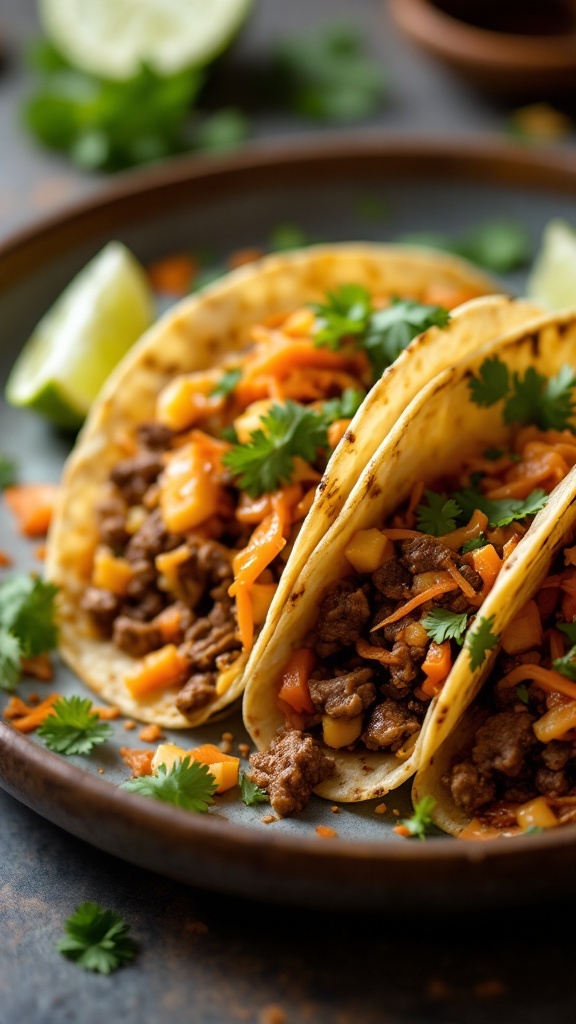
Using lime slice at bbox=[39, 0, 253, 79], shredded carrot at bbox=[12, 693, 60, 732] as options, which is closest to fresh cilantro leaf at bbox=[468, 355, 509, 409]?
shredded carrot at bbox=[12, 693, 60, 732]

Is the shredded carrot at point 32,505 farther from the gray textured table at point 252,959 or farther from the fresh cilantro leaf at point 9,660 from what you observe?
the gray textured table at point 252,959

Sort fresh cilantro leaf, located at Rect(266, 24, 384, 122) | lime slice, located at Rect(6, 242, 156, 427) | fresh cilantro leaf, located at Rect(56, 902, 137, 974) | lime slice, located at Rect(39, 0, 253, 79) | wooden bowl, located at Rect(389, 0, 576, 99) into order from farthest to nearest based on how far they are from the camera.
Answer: fresh cilantro leaf, located at Rect(266, 24, 384, 122)
lime slice, located at Rect(39, 0, 253, 79)
wooden bowl, located at Rect(389, 0, 576, 99)
lime slice, located at Rect(6, 242, 156, 427)
fresh cilantro leaf, located at Rect(56, 902, 137, 974)

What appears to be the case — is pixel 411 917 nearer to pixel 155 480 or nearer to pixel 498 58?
pixel 155 480

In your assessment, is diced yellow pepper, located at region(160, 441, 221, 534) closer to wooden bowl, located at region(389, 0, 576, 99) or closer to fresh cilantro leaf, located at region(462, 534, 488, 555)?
fresh cilantro leaf, located at region(462, 534, 488, 555)

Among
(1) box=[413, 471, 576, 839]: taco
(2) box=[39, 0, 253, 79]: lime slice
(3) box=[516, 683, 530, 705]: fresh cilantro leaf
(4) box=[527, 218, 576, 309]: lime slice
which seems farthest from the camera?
(2) box=[39, 0, 253, 79]: lime slice

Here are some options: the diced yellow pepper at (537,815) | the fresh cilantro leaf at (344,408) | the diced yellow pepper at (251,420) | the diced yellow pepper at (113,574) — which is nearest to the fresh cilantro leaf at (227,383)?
the diced yellow pepper at (251,420)

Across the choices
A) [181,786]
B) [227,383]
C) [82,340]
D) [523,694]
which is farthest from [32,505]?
[523,694]
